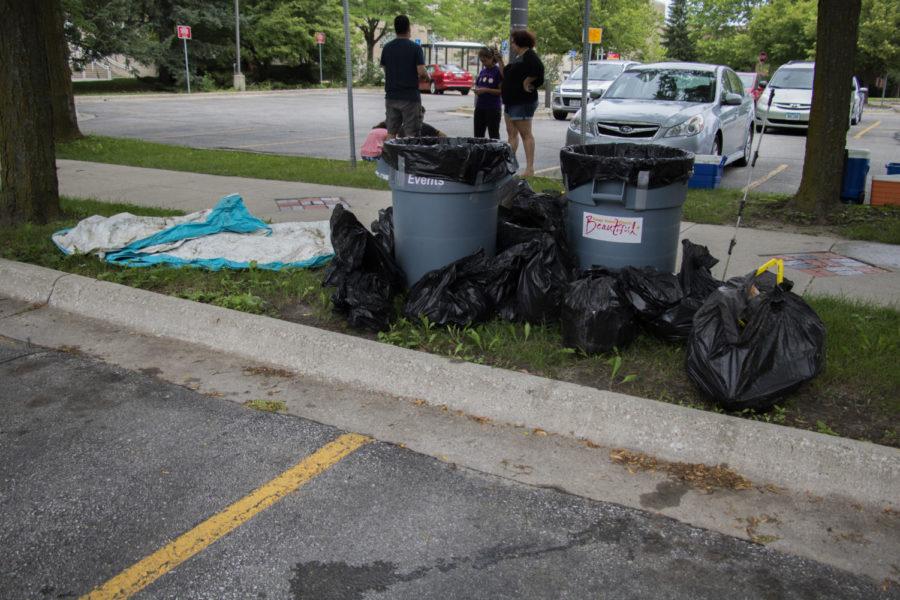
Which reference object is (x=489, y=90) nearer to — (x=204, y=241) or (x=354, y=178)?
(x=354, y=178)

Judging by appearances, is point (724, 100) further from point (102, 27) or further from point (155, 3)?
point (155, 3)

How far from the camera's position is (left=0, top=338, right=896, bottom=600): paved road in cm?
276

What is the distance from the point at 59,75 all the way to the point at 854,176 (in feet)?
41.9

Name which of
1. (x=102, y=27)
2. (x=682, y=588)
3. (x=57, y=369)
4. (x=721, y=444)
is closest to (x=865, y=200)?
(x=721, y=444)

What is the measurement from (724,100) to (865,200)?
9.36 feet

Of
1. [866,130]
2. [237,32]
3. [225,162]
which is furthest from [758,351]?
[237,32]

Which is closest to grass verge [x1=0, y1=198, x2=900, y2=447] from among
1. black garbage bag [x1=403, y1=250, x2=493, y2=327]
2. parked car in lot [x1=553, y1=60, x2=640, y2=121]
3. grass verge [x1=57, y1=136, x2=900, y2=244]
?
black garbage bag [x1=403, y1=250, x2=493, y2=327]

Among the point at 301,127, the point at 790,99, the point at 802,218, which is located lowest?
the point at 802,218

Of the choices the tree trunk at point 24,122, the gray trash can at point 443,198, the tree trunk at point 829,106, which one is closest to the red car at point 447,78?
the tree trunk at point 829,106

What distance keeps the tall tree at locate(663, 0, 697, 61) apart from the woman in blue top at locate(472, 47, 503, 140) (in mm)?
60588

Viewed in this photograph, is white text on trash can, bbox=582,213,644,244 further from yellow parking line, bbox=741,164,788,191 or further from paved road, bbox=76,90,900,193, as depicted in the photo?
paved road, bbox=76,90,900,193

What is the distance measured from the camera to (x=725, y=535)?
3.06 meters

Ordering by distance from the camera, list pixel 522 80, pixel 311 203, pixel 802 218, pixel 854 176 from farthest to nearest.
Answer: pixel 522 80
pixel 311 203
pixel 854 176
pixel 802 218

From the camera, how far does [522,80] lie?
1005cm
